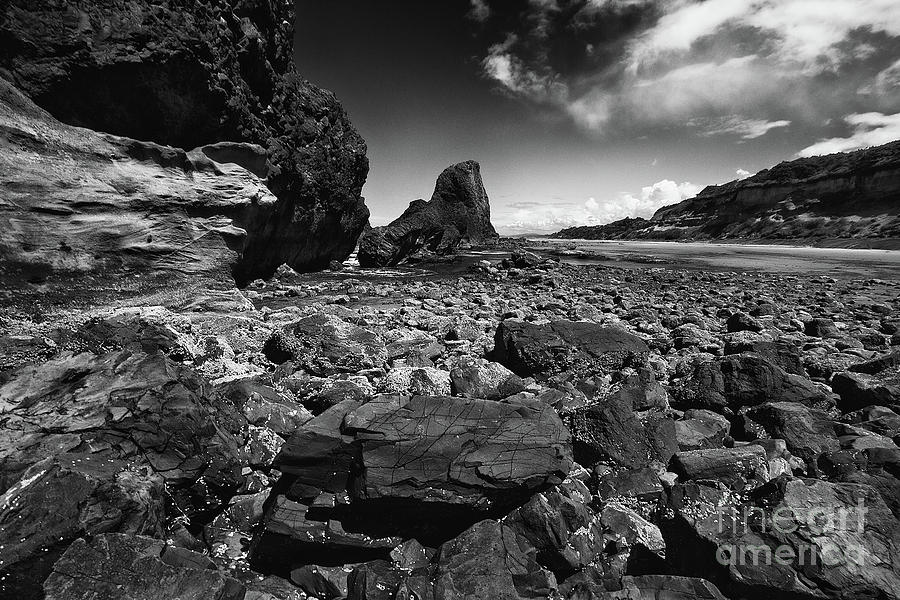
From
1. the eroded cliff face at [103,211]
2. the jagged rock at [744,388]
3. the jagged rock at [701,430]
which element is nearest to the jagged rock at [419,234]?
the eroded cliff face at [103,211]

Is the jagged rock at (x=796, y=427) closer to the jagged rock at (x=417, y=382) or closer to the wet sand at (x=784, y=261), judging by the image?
the jagged rock at (x=417, y=382)

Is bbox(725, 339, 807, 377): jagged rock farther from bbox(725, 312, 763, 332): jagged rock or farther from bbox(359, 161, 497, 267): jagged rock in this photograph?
bbox(359, 161, 497, 267): jagged rock

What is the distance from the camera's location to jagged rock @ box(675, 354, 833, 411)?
5730mm

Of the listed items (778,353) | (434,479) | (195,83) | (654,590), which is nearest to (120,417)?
(434,479)

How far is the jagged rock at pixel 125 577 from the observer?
2570 millimetres

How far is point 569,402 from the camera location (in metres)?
5.95

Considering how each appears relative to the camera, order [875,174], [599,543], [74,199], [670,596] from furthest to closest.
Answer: [875,174]
[74,199]
[599,543]
[670,596]

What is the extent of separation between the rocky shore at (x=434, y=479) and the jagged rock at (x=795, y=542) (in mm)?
16

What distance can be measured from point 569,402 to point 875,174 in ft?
339

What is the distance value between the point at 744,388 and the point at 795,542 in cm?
338

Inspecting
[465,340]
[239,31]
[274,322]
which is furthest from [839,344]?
[239,31]

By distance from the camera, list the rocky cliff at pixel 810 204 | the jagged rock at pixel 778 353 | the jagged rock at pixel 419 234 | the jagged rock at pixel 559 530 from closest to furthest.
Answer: the jagged rock at pixel 559 530, the jagged rock at pixel 778 353, the jagged rock at pixel 419 234, the rocky cliff at pixel 810 204

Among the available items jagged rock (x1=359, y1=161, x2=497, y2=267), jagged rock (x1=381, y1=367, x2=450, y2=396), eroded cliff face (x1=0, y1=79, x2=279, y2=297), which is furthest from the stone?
jagged rock (x1=359, y1=161, x2=497, y2=267)

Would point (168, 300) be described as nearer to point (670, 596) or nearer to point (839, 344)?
point (670, 596)
